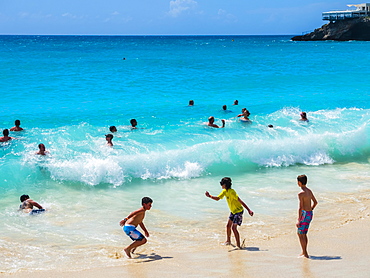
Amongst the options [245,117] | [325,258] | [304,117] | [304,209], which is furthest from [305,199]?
[304,117]

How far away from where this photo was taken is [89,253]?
8469 mm

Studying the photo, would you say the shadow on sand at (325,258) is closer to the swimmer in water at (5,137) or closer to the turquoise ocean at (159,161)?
the turquoise ocean at (159,161)

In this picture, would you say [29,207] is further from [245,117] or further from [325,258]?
[245,117]

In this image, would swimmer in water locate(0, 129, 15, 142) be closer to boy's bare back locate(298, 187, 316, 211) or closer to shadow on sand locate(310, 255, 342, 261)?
boy's bare back locate(298, 187, 316, 211)

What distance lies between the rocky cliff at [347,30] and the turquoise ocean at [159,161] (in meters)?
80.8

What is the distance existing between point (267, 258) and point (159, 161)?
725 centimetres

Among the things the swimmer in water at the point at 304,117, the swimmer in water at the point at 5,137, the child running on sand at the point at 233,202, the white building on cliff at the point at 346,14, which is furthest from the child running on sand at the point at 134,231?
the white building on cliff at the point at 346,14

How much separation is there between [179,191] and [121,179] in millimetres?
1926

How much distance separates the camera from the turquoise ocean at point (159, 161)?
9.42 metres

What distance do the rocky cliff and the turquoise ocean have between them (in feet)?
265

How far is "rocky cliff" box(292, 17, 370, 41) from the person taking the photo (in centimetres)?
10388

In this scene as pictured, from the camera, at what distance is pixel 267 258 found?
308 inches

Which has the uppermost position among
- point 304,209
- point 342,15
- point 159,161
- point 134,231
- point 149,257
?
point 342,15

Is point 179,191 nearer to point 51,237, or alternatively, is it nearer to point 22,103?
point 51,237
